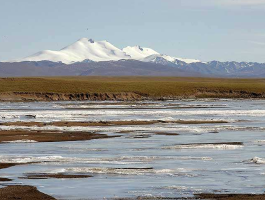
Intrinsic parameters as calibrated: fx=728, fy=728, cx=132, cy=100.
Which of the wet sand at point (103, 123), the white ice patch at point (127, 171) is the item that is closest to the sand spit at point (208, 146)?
the white ice patch at point (127, 171)

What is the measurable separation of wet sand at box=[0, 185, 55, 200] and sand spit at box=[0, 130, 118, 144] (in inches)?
625

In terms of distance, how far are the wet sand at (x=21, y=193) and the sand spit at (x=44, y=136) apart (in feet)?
52.0

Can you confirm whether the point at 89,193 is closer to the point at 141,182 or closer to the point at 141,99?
the point at 141,182

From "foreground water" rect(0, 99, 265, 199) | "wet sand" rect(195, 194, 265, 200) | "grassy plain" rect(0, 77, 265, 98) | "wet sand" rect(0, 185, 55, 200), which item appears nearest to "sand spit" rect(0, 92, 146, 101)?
"grassy plain" rect(0, 77, 265, 98)

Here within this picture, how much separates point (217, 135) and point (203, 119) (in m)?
15.4

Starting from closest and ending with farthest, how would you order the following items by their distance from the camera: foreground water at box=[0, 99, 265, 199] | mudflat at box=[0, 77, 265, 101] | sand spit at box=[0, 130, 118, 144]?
foreground water at box=[0, 99, 265, 199] → sand spit at box=[0, 130, 118, 144] → mudflat at box=[0, 77, 265, 101]

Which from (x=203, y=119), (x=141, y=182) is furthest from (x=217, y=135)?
(x=141, y=182)

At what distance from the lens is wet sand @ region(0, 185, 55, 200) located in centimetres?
2184

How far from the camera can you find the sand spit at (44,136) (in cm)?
4003

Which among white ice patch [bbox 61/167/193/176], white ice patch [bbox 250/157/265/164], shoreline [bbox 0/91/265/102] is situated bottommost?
white ice patch [bbox 250/157/265/164]

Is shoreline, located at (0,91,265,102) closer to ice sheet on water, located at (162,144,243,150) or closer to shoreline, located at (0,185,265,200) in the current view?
ice sheet on water, located at (162,144,243,150)

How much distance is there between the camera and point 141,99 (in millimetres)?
109062

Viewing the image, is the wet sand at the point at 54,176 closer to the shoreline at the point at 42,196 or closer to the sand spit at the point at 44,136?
the shoreline at the point at 42,196

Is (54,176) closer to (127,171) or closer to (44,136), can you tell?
(127,171)
